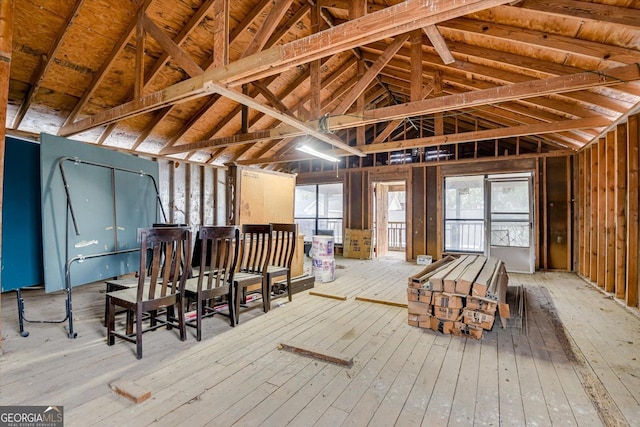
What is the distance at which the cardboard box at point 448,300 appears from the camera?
3115 mm

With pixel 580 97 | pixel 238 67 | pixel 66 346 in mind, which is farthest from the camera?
pixel 580 97

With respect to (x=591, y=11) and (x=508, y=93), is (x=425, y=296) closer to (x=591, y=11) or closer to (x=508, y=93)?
(x=508, y=93)

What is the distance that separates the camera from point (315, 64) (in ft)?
14.8

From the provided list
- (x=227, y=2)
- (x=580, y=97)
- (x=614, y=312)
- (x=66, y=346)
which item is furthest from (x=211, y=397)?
(x=580, y=97)

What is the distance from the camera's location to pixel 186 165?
25.0 feet

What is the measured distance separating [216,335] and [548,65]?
16.2 ft

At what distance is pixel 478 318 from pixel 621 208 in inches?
124

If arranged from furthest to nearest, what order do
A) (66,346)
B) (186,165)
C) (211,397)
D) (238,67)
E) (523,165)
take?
(186,165) → (523,165) → (238,67) → (66,346) → (211,397)

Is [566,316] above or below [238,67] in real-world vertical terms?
below

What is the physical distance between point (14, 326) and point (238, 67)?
3.62 metres

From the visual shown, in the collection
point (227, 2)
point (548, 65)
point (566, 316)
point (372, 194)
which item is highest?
point (227, 2)

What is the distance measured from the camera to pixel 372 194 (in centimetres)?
872

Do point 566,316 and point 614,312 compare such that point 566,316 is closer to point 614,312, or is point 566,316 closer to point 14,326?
point 614,312

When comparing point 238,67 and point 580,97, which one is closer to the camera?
point 238,67
